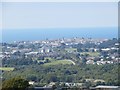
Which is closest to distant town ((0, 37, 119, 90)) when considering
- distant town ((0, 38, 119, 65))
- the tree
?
distant town ((0, 38, 119, 65))

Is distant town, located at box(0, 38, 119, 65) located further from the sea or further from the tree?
the tree

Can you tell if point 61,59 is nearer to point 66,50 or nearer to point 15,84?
point 66,50

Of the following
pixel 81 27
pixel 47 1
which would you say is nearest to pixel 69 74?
pixel 81 27

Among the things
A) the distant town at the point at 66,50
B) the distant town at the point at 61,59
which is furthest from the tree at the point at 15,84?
the distant town at the point at 66,50

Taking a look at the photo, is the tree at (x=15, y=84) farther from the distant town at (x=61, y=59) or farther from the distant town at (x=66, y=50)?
the distant town at (x=66, y=50)

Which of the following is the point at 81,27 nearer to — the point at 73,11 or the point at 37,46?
the point at 73,11

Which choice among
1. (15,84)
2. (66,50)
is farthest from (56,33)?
(15,84)
